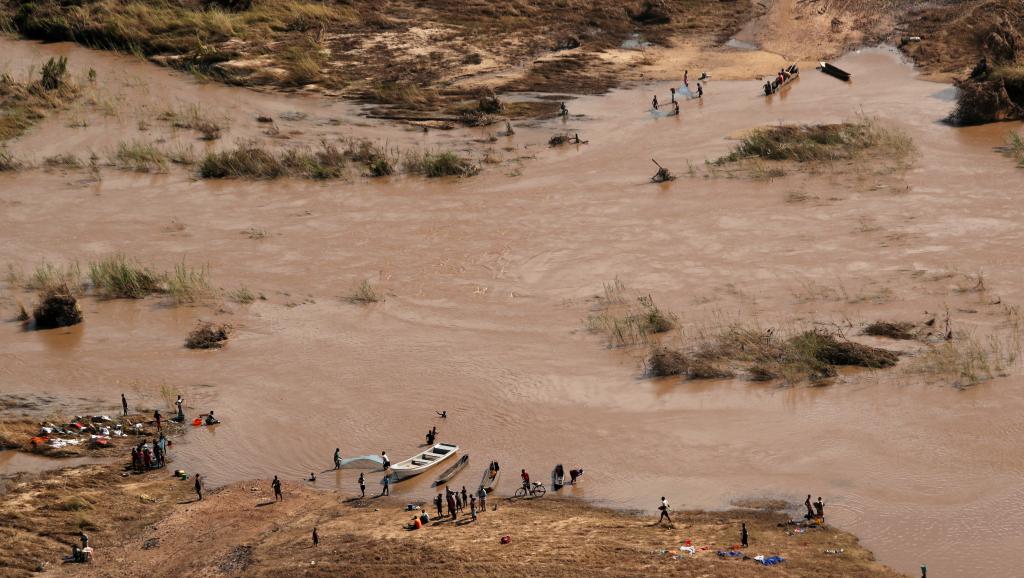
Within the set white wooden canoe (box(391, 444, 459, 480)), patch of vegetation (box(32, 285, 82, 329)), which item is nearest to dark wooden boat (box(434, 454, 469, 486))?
white wooden canoe (box(391, 444, 459, 480))

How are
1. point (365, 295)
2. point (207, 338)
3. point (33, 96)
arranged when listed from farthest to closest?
point (33, 96)
point (365, 295)
point (207, 338)

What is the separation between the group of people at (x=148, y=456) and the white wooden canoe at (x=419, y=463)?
5773 mm

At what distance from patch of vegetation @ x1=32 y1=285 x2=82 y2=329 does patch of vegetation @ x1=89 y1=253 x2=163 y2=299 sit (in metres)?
1.88

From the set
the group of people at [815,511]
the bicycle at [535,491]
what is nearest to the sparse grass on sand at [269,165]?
the bicycle at [535,491]

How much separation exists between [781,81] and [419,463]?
3332cm

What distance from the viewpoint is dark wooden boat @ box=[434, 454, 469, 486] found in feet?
91.4

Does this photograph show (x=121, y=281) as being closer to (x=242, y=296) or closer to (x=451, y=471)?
(x=242, y=296)

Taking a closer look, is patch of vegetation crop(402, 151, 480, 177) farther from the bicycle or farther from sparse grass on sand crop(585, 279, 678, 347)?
the bicycle

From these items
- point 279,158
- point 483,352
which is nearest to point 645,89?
point 279,158

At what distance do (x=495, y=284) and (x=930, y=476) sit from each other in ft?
52.5

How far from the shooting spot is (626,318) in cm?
3503

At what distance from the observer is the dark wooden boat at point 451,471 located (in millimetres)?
27859

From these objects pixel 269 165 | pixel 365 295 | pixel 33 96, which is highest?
pixel 33 96

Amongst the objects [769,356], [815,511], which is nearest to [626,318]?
[769,356]
